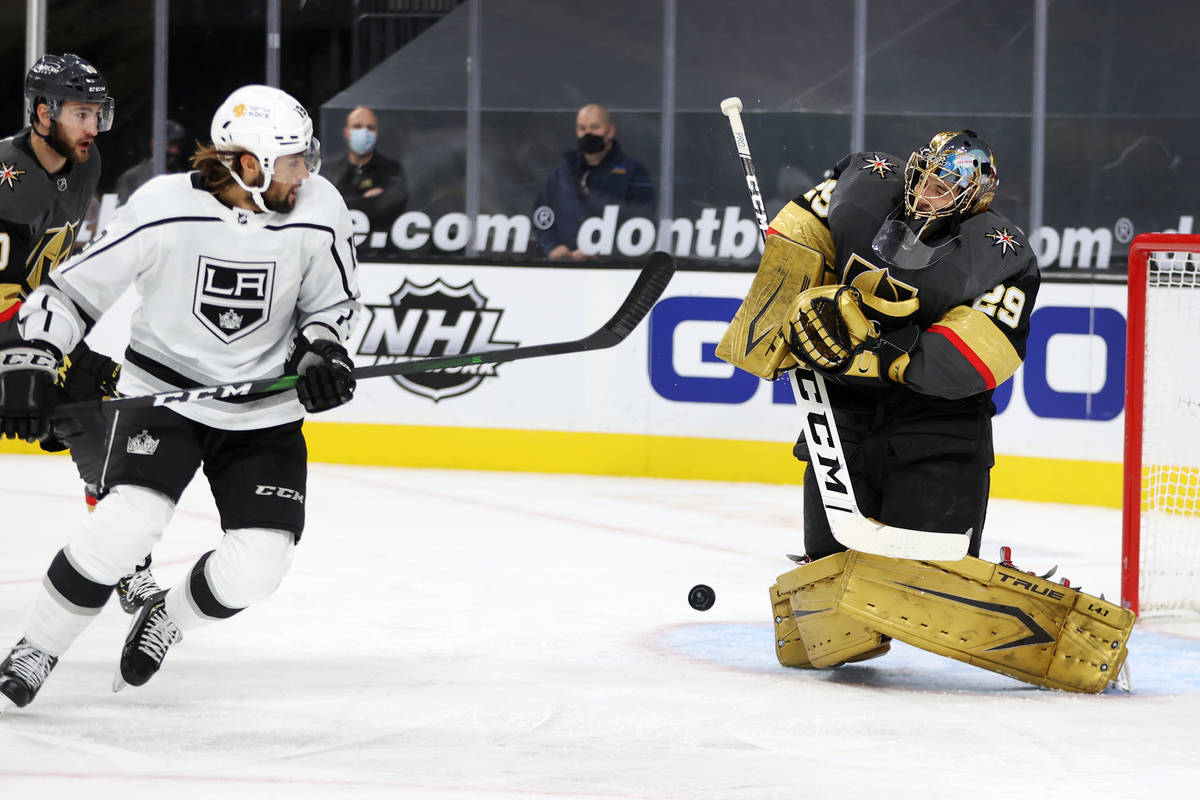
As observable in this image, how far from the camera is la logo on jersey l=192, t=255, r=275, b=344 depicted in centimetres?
286

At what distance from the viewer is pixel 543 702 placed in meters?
3.04

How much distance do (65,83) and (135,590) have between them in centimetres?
112

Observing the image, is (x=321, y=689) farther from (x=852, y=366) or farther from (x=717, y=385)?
(x=717, y=385)

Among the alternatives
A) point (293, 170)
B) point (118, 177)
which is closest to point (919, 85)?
point (118, 177)

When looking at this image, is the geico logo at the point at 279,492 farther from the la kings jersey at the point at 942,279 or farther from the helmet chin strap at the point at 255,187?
the la kings jersey at the point at 942,279

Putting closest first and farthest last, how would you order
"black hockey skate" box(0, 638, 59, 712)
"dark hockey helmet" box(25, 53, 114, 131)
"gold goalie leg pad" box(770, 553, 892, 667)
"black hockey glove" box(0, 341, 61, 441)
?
"black hockey glove" box(0, 341, 61, 441) → "black hockey skate" box(0, 638, 59, 712) → "gold goalie leg pad" box(770, 553, 892, 667) → "dark hockey helmet" box(25, 53, 114, 131)

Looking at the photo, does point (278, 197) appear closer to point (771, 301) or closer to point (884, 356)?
point (771, 301)

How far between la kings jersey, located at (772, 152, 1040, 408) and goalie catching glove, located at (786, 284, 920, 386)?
0.03m

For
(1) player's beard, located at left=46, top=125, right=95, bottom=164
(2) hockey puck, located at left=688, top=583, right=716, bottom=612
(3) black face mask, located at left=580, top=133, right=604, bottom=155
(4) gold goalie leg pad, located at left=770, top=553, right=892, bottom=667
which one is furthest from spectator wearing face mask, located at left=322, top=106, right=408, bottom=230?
(4) gold goalie leg pad, located at left=770, top=553, right=892, bottom=667

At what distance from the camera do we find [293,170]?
2.88 m

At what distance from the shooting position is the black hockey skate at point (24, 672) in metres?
2.77

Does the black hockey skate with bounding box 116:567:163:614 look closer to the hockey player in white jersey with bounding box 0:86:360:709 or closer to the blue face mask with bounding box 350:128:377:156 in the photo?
the hockey player in white jersey with bounding box 0:86:360:709

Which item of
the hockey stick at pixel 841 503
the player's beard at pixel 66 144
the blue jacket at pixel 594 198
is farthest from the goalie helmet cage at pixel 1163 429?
the blue jacket at pixel 594 198

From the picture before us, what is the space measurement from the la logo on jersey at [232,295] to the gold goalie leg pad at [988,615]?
46.1 inches
